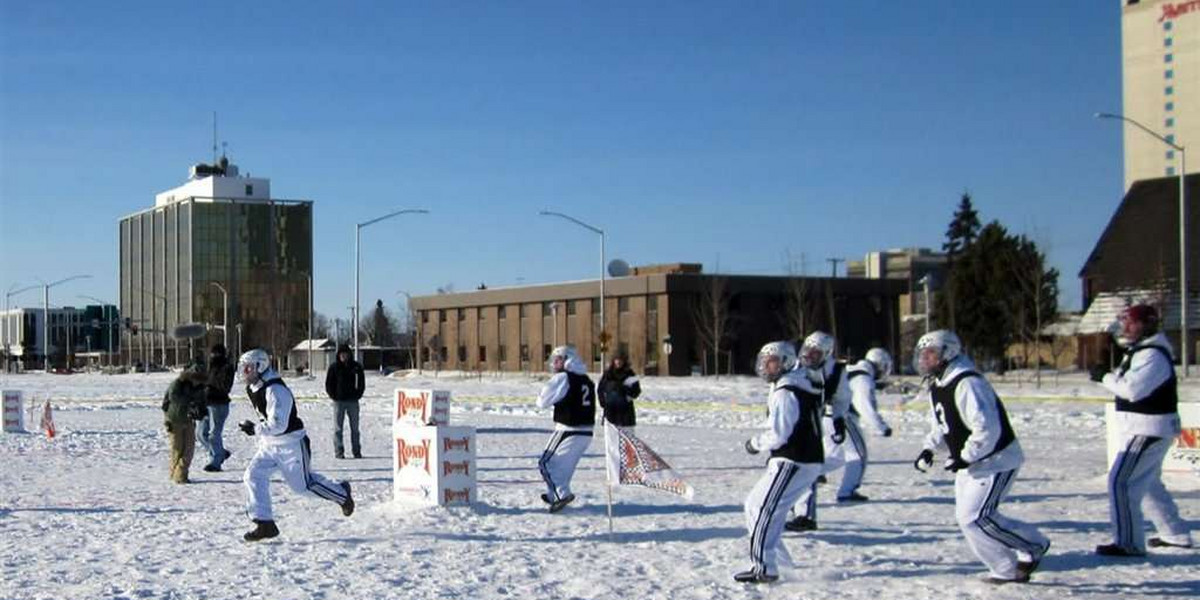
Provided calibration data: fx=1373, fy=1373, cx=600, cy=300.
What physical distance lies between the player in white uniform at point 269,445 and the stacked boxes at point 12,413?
18.2m

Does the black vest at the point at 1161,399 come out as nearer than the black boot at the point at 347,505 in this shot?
Yes

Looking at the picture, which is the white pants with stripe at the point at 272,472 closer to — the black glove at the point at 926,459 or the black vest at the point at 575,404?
the black vest at the point at 575,404

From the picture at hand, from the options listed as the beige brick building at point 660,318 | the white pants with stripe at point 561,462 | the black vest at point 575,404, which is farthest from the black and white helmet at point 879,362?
the beige brick building at point 660,318

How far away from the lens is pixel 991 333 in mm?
72750

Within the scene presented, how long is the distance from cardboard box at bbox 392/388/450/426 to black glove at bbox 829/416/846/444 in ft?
30.8

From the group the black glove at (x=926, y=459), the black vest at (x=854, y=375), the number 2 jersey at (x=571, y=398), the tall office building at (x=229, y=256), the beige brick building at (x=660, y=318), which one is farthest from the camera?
the tall office building at (x=229, y=256)

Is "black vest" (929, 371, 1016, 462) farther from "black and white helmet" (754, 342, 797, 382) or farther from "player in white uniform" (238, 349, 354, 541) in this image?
"player in white uniform" (238, 349, 354, 541)

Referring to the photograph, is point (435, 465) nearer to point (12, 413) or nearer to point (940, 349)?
point (940, 349)

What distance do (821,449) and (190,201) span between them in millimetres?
162587

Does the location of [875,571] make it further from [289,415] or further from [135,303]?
[135,303]

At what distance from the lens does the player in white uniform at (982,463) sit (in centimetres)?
1003

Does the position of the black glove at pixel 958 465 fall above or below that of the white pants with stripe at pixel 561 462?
above

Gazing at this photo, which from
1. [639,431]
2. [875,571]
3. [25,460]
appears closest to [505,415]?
[639,431]

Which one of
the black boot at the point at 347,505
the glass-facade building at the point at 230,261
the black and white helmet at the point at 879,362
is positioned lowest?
the black boot at the point at 347,505
